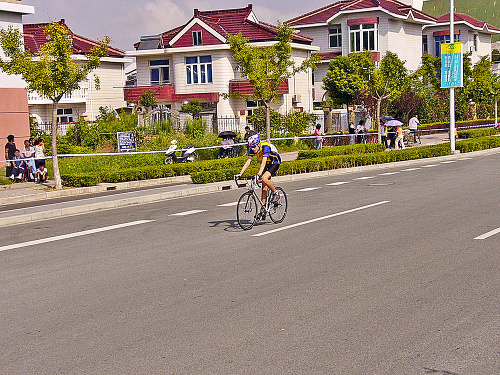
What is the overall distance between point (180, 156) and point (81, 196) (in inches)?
358

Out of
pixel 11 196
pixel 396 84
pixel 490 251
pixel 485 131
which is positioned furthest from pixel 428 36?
pixel 490 251

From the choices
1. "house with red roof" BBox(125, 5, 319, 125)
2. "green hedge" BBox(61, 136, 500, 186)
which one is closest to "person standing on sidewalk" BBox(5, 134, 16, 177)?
"green hedge" BBox(61, 136, 500, 186)

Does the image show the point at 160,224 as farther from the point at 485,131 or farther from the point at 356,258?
the point at 485,131

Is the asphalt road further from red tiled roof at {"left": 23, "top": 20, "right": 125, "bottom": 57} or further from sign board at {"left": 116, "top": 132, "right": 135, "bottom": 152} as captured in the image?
red tiled roof at {"left": 23, "top": 20, "right": 125, "bottom": 57}

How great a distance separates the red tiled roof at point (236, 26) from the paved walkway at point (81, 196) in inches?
1002

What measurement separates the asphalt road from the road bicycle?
0.92 ft

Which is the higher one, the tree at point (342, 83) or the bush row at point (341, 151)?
the tree at point (342, 83)

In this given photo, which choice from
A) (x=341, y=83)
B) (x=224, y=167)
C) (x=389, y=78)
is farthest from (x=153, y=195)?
(x=341, y=83)

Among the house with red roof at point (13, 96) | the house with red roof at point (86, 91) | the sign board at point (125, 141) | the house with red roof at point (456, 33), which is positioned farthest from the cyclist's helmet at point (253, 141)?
the house with red roof at point (456, 33)

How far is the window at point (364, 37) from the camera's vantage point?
55469mm

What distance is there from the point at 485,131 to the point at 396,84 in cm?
1039

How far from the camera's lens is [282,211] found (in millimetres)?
13406

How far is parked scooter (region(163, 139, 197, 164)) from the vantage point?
90.7ft

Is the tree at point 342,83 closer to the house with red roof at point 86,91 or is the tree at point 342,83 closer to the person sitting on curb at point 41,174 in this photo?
the house with red roof at point 86,91
